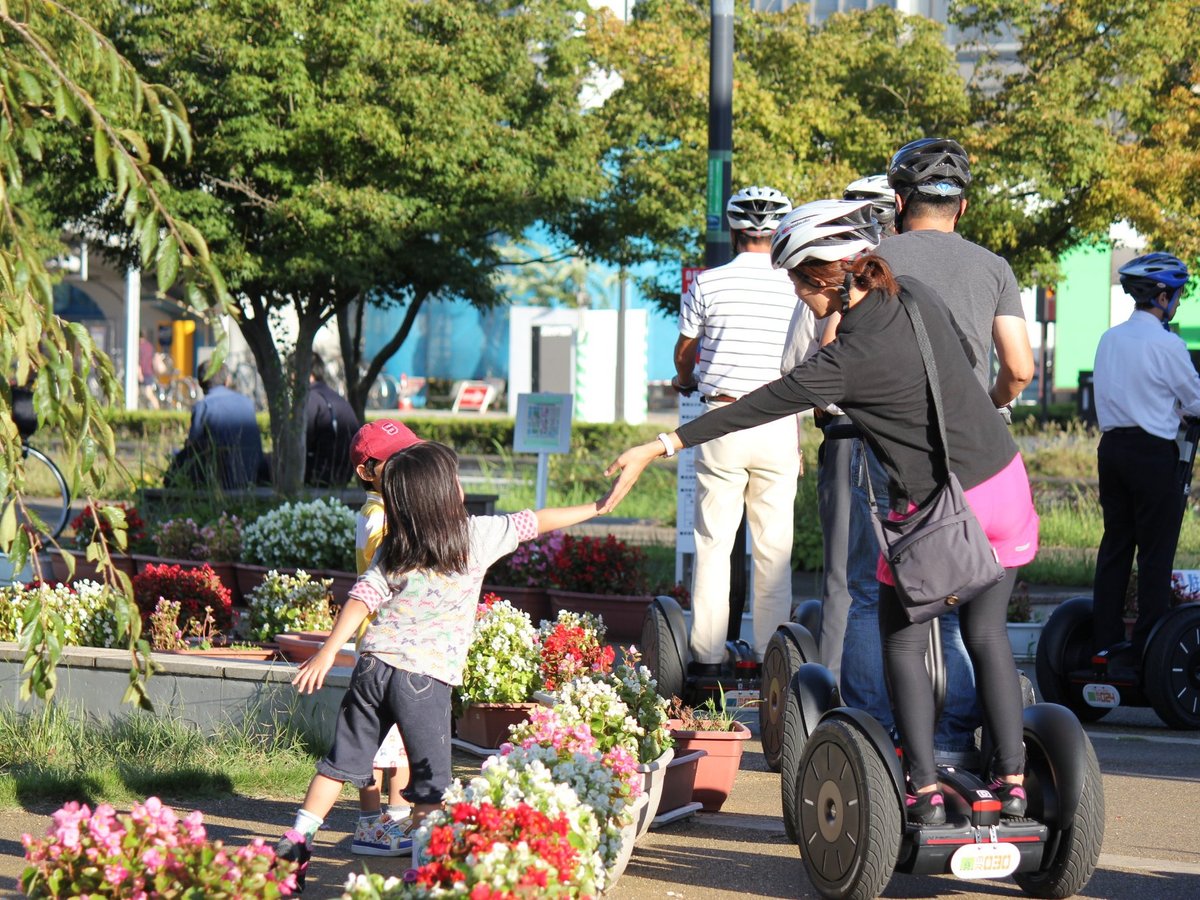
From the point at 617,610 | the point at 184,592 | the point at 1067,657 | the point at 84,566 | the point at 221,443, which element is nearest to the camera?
the point at 1067,657

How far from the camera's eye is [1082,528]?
1307 cm

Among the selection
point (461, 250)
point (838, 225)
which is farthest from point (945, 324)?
point (461, 250)

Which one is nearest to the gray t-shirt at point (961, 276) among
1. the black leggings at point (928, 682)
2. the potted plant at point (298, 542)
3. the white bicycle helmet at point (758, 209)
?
the black leggings at point (928, 682)

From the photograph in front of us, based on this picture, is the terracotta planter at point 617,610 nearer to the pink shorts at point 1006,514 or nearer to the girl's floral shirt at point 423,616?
the girl's floral shirt at point 423,616

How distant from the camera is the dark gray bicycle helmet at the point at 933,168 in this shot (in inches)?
187

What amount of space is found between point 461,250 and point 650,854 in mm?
12882

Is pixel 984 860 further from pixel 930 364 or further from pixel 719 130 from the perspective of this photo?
pixel 719 130

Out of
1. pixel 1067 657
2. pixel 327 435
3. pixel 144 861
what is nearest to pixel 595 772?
pixel 144 861

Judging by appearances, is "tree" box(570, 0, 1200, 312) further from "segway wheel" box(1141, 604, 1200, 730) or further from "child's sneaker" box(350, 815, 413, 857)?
"child's sneaker" box(350, 815, 413, 857)

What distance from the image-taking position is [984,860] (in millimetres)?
3840

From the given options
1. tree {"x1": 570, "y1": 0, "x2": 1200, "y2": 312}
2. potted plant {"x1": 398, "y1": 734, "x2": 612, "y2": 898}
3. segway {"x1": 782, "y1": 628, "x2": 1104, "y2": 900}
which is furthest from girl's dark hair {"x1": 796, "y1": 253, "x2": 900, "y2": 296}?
tree {"x1": 570, "y1": 0, "x2": 1200, "y2": 312}

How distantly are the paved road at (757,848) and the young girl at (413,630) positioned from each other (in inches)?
16.0

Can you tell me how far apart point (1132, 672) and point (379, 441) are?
3.62 meters

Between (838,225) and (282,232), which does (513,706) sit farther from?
(282,232)
